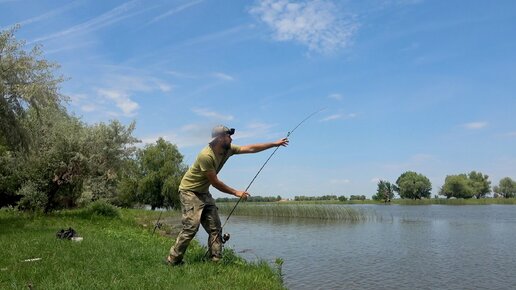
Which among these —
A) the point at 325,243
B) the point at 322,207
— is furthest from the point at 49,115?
the point at 322,207

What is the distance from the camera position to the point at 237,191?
8391 mm

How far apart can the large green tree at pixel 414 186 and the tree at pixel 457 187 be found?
9143 mm

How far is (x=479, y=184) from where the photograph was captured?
127 m

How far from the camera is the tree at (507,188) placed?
139750mm

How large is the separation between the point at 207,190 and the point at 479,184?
440 feet

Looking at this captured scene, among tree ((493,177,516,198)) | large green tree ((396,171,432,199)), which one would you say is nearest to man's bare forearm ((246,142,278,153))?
large green tree ((396,171,432,199))

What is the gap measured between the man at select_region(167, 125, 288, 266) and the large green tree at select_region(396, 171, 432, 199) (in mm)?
130656

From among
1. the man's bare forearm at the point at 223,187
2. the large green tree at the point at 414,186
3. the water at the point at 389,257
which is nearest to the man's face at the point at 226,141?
the man's bare forearm at the point at 223,187

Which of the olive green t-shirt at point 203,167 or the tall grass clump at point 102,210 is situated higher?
the olive green t-shirt at point 203,167

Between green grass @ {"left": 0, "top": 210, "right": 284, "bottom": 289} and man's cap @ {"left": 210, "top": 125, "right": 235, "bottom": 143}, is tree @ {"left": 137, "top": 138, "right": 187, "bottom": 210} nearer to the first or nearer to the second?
green grass @ {"left": 0, "top": 210, "right": 284, "bottom": 289}

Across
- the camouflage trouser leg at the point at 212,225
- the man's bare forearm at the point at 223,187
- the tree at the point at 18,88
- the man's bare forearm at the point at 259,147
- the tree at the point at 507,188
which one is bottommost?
the camouflage trouser leg at the point at 212,225

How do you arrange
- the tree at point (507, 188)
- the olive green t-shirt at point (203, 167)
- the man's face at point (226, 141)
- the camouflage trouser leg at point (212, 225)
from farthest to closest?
the tree at point (507, 188)
the camouflage trouser leg at point (212, 225)
the man's face at point (226, 141)
the olive green t-shirt at point (203, 167)

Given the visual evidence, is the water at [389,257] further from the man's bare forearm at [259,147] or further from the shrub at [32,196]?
the shrub at [32,196]

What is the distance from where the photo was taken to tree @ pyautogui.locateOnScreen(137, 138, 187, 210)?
57625mm
